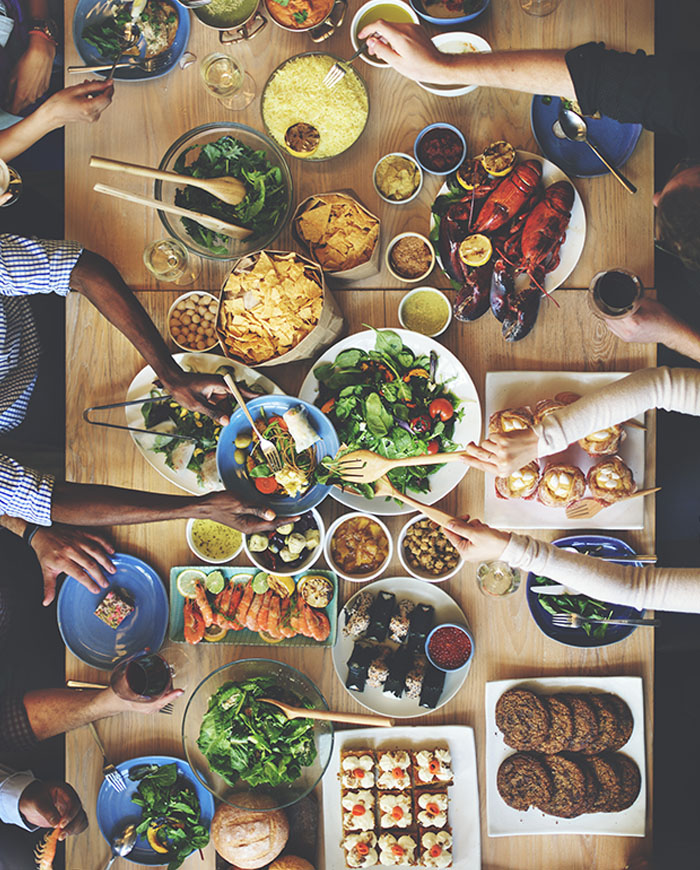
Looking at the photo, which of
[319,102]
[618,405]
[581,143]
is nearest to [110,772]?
[618,405]

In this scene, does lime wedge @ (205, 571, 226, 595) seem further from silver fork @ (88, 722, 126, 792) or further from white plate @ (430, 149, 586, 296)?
white plate @ (430, 149, 586, 296)

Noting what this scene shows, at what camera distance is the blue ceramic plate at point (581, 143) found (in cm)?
213

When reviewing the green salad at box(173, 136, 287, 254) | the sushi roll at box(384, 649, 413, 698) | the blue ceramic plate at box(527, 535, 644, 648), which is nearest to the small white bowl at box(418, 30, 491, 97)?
the green salad at box(173, 136, 287, 254)

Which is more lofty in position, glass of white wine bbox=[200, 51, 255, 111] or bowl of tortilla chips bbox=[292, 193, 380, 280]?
glass of white wine bbox=[200, 51, 255, 111]

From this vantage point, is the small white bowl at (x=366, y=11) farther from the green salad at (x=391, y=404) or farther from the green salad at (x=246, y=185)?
the green salad at (x=391, y=404)

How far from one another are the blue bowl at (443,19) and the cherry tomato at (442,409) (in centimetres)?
128

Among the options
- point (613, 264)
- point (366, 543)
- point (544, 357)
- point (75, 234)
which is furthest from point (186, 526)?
point (613, 264)

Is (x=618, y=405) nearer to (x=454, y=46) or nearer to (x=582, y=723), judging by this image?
(x=582, y=723)

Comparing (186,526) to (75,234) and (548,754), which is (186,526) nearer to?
(75,234)

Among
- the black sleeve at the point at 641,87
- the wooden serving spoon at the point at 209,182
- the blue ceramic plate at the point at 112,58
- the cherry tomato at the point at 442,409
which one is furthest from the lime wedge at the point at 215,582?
the black sleeve at the point at 641,87

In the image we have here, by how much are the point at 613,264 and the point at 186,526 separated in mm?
1735

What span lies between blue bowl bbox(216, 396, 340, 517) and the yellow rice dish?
874mm

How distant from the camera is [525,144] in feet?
7.18

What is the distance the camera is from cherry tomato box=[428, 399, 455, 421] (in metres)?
2.10
